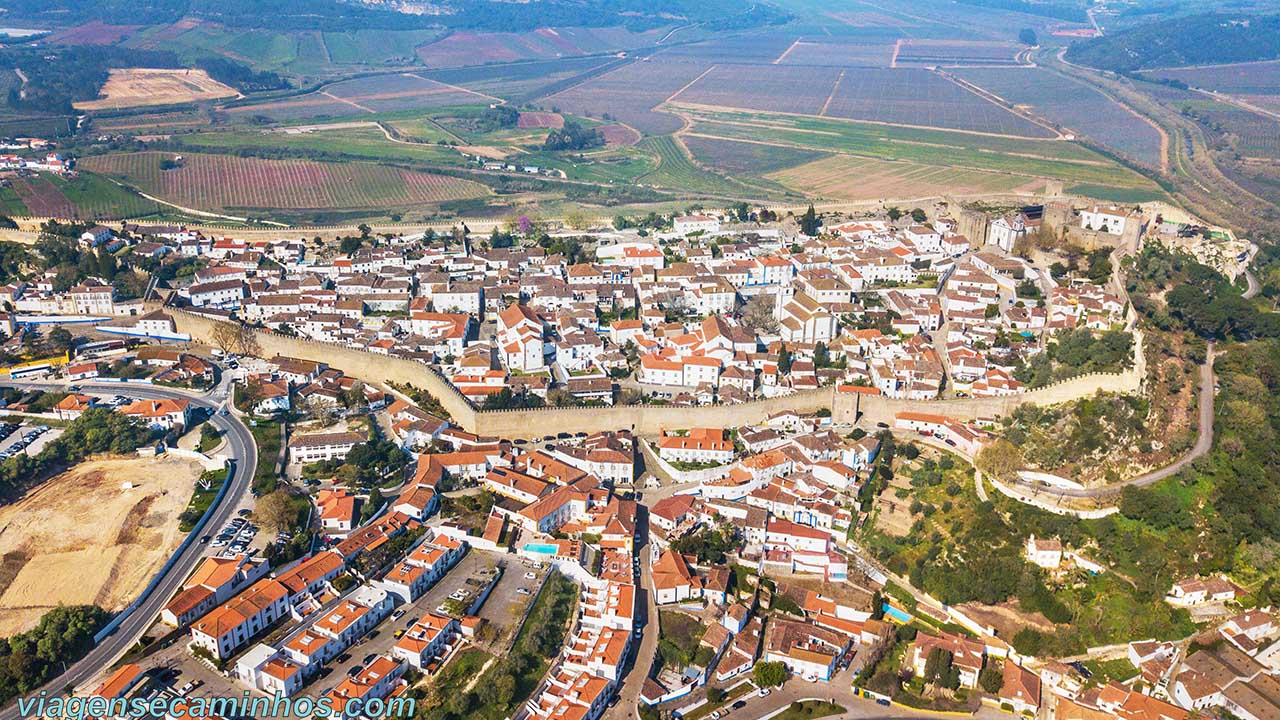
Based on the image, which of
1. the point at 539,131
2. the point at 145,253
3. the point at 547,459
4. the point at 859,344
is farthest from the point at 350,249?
the point at 539,131

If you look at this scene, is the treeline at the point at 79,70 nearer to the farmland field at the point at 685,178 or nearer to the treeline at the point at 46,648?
the farmland field at the point at 685,178

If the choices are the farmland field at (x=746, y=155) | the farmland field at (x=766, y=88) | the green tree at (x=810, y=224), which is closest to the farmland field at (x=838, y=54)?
the farmland field at (x=766, y=88)

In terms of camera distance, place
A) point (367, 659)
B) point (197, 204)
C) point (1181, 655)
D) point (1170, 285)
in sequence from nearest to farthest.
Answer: point (367, 659) < point (1181, 655) < point (1170, 285) < point (197, 204)

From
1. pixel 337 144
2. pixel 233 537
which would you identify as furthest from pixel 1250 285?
pixel 337 144

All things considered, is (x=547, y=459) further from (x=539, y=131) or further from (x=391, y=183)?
(x=539, y=131)

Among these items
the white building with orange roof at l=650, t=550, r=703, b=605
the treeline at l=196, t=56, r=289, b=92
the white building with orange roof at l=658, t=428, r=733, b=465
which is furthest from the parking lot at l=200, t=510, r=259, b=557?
the treeline at l=196, t=56, r=289, b=92

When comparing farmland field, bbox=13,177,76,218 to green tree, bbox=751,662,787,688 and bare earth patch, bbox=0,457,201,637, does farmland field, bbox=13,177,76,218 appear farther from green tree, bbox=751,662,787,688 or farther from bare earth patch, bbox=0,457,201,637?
green tree, bbox=751,662,787,688
